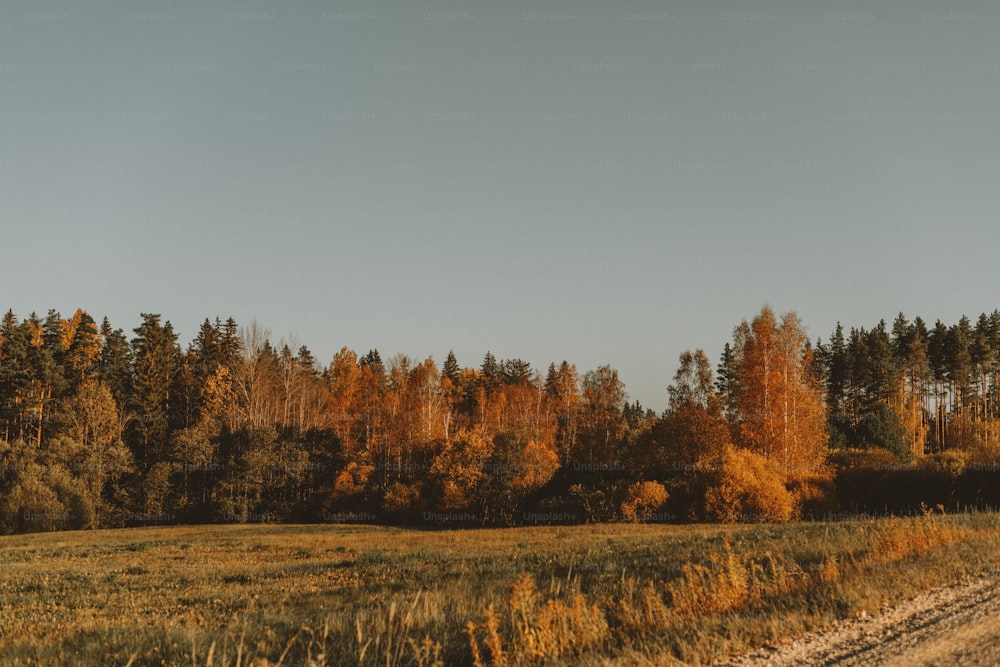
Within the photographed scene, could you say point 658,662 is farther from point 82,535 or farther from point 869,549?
point 82,535

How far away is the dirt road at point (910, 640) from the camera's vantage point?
8.22m

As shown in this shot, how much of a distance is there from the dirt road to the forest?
28.9 meters

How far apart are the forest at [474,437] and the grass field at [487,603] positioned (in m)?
24.3

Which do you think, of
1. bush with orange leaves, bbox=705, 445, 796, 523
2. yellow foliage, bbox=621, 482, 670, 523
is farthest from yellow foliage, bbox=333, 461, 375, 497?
bush with orange leaves, bbox=705, 445, 796, 523

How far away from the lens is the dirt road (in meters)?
8.22

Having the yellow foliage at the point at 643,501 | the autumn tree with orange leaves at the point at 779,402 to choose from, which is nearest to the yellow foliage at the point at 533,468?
the yellow foliage at the point at 643,501

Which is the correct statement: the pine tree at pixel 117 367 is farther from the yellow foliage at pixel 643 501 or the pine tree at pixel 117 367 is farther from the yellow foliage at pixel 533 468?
the yellow foliage at pixel 643 501

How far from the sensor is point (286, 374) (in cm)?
8444

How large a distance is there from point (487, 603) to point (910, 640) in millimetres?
6937

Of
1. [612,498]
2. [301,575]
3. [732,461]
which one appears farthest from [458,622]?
[612,498]

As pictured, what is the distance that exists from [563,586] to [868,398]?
9027cm

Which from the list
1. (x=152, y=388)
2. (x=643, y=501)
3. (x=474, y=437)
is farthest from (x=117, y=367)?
(x=643, y=501)

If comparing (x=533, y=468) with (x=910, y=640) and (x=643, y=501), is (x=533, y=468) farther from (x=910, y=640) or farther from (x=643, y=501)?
(x=910, y=640)

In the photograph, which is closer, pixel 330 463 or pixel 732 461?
pixel 732 461
